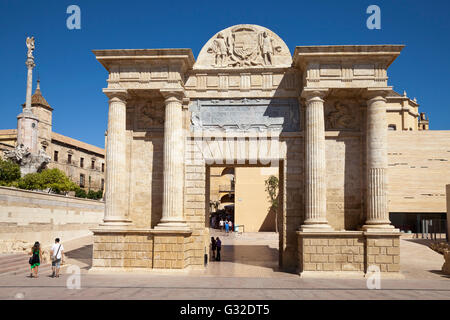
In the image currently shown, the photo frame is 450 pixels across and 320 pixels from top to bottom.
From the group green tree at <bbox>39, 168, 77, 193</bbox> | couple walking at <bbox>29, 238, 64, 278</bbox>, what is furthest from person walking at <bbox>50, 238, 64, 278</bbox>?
green tree at <bbox>39, 168, 77, 193</bbox>

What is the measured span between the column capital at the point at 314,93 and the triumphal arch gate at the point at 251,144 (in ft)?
0.12

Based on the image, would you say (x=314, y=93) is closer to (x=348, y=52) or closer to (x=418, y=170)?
(x=348, y=52)

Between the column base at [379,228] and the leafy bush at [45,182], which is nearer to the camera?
the column base at [379,228]

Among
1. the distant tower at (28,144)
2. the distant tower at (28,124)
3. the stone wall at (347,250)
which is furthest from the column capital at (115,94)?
the distant tower at (28,124)

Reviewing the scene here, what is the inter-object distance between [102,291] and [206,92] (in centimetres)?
856

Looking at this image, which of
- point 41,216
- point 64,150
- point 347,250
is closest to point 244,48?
point 347,250

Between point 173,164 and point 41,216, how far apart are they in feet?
35.1

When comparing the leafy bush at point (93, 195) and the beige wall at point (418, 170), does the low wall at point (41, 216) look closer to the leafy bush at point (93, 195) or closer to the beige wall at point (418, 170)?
the leafy bush at point (93, 195)

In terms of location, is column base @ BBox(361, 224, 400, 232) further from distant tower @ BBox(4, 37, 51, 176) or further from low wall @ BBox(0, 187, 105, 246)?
distant tower @ BBox(4, 37, 51, 176)

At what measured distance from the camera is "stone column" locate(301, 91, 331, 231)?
1474 cm

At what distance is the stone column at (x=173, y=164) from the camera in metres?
15.0

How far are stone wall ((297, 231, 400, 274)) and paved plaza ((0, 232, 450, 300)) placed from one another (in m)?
0.56

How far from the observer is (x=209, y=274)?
14500mm
